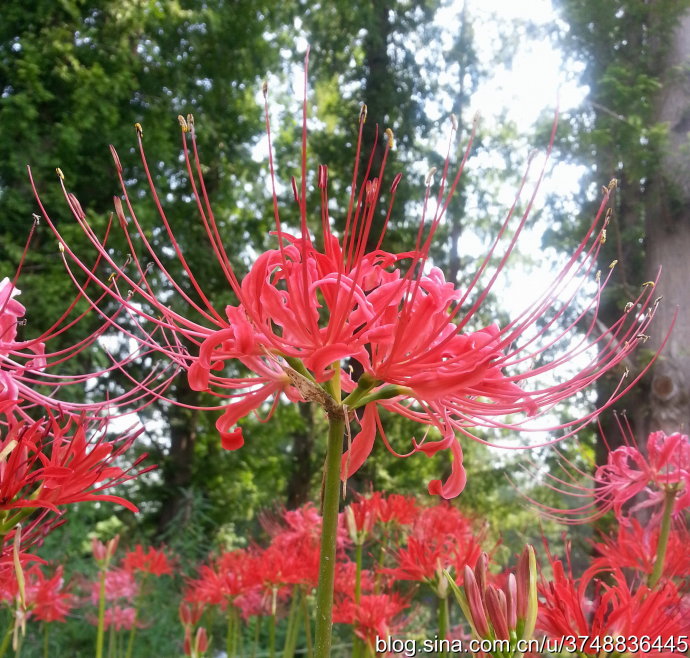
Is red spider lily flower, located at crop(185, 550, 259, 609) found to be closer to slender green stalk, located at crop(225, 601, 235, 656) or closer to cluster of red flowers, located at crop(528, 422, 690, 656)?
slender green stalk, located at crop(225, 601, 235, 656)

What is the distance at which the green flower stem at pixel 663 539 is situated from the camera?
4.50 feet

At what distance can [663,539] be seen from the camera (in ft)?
4.69

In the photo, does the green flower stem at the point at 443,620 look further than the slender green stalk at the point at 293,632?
No

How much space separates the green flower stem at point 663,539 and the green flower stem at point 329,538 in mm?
840

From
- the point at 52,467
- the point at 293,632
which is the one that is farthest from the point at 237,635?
the point at 52,467

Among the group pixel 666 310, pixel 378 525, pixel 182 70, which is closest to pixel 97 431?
pixel 378 525

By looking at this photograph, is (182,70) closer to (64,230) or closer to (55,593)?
(64,230)

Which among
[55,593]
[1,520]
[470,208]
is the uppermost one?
[470,208]

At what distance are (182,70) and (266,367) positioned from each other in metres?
7.82

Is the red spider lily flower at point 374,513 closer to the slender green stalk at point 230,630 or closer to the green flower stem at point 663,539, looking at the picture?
the slender green stalk at point 230,630

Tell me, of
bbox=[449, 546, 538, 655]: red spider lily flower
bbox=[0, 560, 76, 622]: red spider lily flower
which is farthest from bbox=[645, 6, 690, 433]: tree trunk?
bbox=[449, 546, 538, 655]: red spider lily flower

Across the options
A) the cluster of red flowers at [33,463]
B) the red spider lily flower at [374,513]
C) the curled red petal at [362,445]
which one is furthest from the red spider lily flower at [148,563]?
the curled red petal at [362,445]

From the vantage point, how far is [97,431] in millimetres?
1159

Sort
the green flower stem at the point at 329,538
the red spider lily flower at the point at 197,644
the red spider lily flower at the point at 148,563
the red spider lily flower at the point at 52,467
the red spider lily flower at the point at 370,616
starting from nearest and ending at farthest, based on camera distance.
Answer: the green flower stem at the point at 329,538
the red spider lily flower at the point at 52,467
the red spider lily flower at the point at 370,616
the red spider lily flower at the point at 197,644
the red spider lily flower at the point at 148,563
